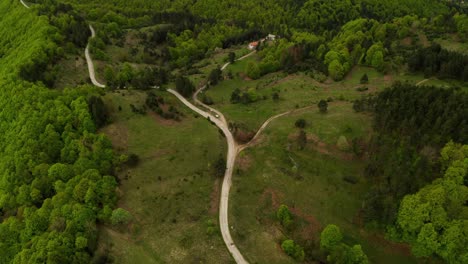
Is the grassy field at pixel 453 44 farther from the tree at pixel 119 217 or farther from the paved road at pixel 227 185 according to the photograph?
the tree at pixel 119 217

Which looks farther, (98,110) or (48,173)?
(98,110)

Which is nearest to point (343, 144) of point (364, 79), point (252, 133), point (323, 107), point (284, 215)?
point (323, 107)

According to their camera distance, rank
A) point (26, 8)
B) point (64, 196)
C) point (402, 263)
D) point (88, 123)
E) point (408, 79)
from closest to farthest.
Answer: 1. point (402, 263)
2. point (64, 196)
3. point (88, 123)
4. point (408, 79)
5. point (26, 8)

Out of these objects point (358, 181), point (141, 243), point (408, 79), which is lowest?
point (141, 243)

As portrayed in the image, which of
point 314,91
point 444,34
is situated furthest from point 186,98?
point 444,34

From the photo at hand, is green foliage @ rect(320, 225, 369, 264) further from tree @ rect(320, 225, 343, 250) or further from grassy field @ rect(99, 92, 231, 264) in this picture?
grassy field @ rect(99, 92, 231, 264)

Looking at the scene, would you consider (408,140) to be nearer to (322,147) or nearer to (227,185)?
(322,147)

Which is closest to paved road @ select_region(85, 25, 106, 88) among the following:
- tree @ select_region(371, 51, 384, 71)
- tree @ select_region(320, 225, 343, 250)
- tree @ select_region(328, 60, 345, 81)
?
tree @ select_region(328, 60, 345, 81)

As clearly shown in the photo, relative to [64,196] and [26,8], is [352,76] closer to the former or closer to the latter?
[64,196]
